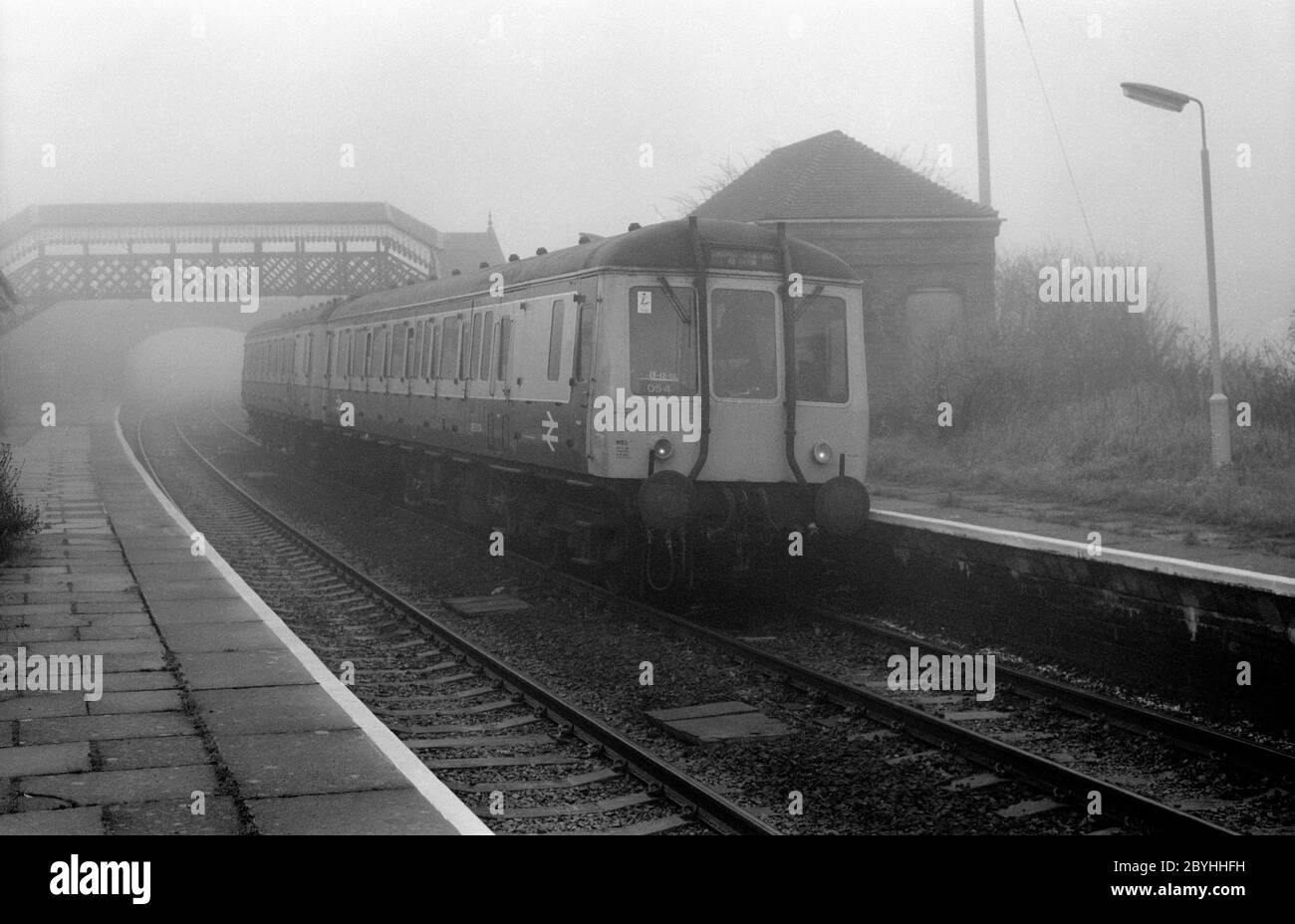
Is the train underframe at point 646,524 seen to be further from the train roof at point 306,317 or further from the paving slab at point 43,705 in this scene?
the train roof at point 306,317

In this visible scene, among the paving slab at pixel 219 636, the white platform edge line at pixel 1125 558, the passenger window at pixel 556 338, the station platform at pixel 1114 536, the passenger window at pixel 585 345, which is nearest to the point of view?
the white platform edge line at pixel 1125 558

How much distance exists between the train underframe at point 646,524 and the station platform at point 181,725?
10.0 feet

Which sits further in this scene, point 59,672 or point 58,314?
point 58,314

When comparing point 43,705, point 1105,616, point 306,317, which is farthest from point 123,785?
point 306,317

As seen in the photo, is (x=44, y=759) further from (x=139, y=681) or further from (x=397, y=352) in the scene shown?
(x=397, y=352)

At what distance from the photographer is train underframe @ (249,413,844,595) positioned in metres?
11.4

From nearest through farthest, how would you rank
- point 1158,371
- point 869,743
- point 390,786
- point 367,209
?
point 390,786 → point 869,743 → point 1158,371 → point 367,209

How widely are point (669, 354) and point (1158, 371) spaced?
13.4 meters

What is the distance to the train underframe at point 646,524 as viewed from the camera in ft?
37.4

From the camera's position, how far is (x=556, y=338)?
1227 cm

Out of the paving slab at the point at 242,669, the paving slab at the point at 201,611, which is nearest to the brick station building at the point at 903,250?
the paving slab at the point at 201,611

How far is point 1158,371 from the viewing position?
2195 centimetres

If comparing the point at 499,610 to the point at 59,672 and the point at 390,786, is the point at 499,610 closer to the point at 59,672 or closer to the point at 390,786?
the point at 59,672
